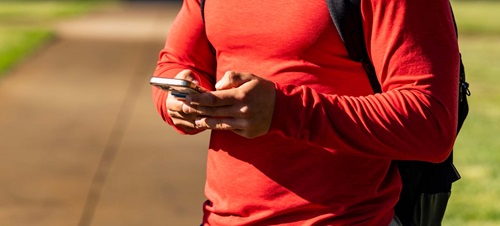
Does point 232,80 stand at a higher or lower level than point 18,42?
higher

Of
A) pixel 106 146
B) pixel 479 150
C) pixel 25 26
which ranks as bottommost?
pixel 25 26

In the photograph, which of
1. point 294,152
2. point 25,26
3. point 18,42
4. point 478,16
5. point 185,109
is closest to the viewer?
point 185,109

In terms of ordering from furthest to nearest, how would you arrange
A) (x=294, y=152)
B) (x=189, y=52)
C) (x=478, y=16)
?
(x=478, y=16)
(x=189, y=52)
(x=294, y=152)

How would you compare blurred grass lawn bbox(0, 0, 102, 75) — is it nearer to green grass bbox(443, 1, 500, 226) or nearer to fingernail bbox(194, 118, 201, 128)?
green grass bbox(443, 1, 500, 226)

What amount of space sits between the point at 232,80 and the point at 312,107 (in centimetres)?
18

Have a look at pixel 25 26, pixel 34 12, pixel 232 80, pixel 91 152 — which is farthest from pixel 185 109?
pixel 34 12

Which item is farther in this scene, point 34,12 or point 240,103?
point 34,12

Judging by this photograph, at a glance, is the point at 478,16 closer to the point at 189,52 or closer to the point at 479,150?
the point at 479,150

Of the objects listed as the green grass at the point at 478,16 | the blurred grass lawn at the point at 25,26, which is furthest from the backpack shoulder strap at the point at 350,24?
the green grass at the point at 478,16

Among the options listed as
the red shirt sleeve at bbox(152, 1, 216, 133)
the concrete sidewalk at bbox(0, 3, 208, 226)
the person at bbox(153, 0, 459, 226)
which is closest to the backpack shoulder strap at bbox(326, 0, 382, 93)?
the person at bbox(153, 0, 459, 226)

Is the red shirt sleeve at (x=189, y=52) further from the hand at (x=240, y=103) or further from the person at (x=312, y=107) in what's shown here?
the hand at (x=240, y=103)

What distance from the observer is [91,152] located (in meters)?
8.56

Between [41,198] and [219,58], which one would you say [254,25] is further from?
[41,198]

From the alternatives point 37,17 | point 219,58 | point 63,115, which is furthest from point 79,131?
point 37,17
